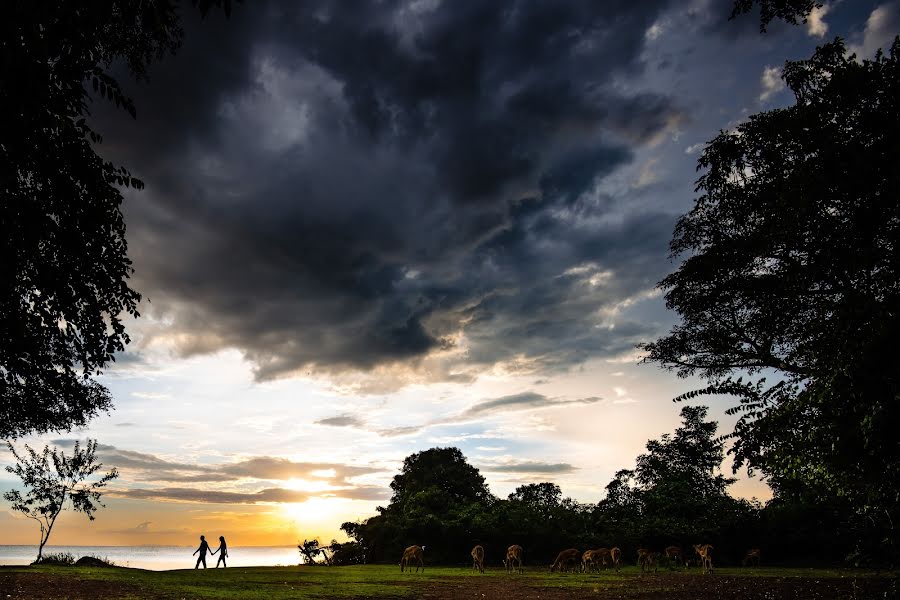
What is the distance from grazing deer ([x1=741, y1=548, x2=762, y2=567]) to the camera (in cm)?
3850

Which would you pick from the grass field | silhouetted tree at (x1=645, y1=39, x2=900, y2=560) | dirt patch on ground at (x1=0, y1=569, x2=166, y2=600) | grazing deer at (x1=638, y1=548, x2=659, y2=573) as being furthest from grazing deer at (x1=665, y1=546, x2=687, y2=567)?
dirt patch on ground at (x1=0, y1=569, x2=166, y2=600)

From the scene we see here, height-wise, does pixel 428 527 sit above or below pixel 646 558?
above

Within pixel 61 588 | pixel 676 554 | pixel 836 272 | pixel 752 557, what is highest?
pixel 836 272

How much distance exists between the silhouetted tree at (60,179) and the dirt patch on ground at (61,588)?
25.4 feet

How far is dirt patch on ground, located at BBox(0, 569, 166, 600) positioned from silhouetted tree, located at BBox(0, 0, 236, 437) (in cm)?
775

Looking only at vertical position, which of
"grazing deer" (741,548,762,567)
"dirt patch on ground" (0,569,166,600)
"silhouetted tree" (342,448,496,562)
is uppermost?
"silhouetted tree" (342,448,496,562)

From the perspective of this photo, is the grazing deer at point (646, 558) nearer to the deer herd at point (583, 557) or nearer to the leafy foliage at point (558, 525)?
the deer herd at point (583, 557)

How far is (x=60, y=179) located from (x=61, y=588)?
51.4ft

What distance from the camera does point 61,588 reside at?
18.2m

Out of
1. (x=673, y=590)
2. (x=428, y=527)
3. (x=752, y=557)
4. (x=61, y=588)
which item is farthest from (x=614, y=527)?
(x=61, y=588)

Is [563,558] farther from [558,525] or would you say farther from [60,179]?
[60,179]

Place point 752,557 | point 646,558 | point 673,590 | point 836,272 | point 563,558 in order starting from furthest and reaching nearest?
point 752,557
point 646,558
point 563,558
point 673,590
point 836,272

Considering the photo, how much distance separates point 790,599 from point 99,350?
22.2 m

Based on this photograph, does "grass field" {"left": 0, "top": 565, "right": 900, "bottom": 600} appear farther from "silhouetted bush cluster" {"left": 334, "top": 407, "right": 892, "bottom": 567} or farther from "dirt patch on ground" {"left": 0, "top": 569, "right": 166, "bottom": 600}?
"silhouetted bush cluster" {"left": 334, "top": 407, "right": 892, "bottom": 567}
